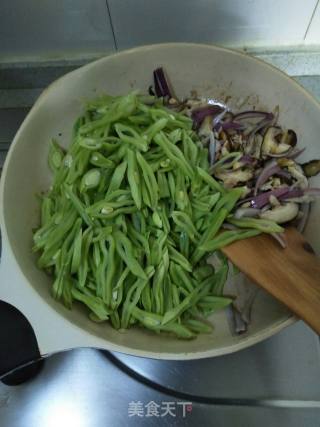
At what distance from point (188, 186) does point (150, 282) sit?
181 millimetres

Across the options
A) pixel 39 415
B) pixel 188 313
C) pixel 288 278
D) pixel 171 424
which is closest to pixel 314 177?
pixel 288 278

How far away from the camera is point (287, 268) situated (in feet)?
2.27

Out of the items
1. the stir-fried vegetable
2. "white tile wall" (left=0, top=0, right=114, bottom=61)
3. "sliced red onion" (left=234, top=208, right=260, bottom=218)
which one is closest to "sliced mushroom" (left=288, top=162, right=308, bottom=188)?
the stir-fried vegetable

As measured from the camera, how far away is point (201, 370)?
0.80 m

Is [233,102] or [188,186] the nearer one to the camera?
[188,186]

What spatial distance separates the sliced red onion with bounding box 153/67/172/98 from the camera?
0.85 metres

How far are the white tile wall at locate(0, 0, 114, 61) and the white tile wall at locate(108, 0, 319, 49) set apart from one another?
4 centimetres

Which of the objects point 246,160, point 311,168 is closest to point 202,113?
point 246,160

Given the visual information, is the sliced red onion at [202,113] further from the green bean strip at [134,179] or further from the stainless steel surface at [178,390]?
the stainless steel surface at [178,390]

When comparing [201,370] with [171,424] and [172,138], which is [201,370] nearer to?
[171,424]

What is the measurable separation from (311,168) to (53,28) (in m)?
0.61

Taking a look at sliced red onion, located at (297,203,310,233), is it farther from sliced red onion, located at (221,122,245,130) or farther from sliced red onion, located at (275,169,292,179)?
sliced red onion, located at (221,122,245,130)

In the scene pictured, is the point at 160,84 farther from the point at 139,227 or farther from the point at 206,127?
the point at 139,227

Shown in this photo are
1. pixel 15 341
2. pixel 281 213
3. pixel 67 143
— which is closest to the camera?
pixel 15 341
